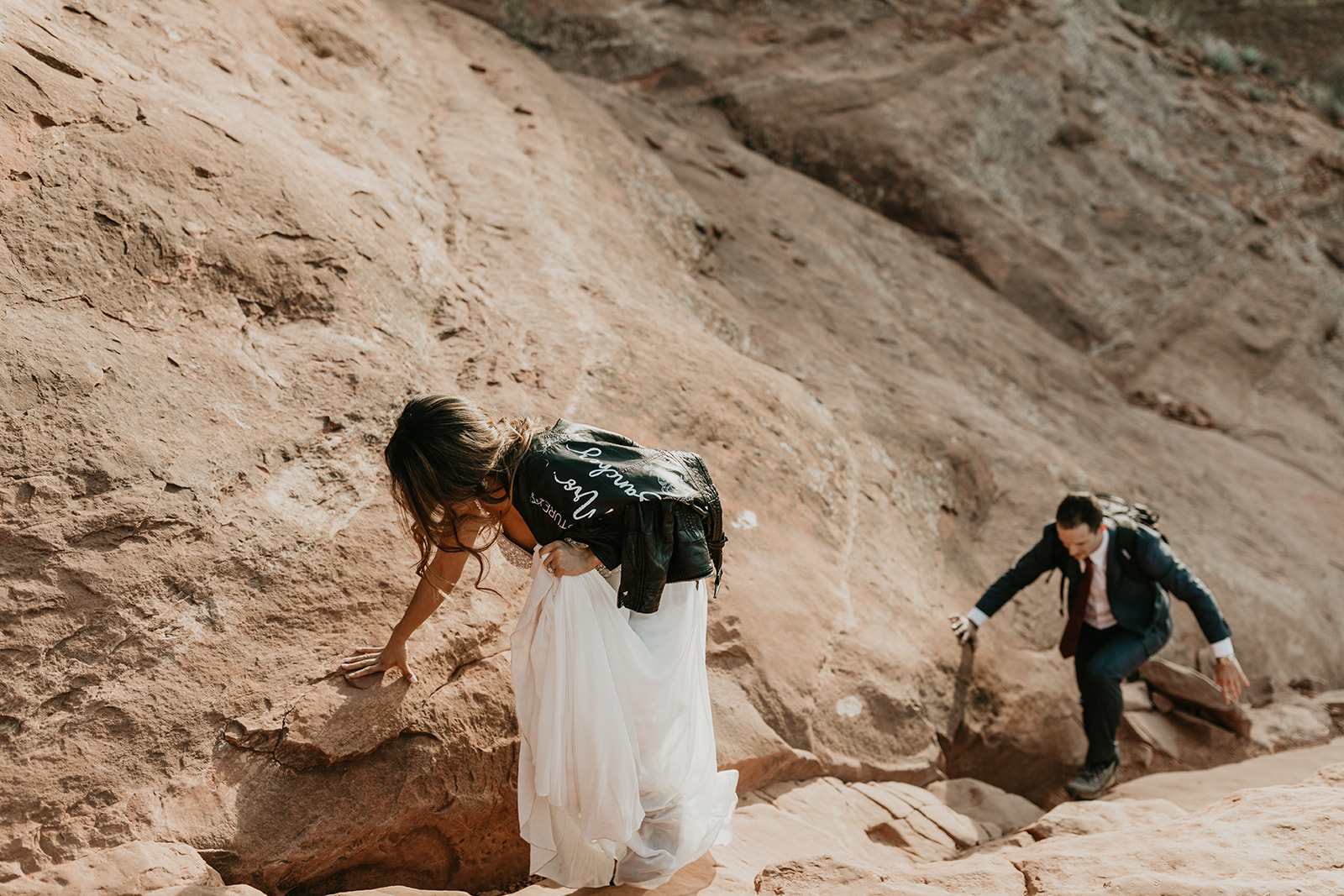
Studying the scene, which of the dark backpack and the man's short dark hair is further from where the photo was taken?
the dark backpack

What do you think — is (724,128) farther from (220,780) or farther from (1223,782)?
(220,780)

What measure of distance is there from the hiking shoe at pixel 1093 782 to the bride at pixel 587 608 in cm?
225

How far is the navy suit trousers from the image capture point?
415 centimetres

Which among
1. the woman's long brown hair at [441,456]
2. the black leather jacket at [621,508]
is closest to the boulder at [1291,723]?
the black leather jacket at [621,508]

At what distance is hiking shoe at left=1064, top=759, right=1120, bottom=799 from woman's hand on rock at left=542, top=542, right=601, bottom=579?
2.83 m

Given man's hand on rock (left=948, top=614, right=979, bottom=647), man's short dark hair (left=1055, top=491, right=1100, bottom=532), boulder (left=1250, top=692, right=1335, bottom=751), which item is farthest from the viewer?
boulder (left=1250, top=692, right=1335, bottom=751)

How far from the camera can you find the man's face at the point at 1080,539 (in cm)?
386

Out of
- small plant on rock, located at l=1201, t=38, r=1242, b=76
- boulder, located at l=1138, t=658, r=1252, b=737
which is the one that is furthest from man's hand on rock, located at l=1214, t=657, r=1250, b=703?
small plant on rock, located at l=1201, t=38, r=1242, b=76

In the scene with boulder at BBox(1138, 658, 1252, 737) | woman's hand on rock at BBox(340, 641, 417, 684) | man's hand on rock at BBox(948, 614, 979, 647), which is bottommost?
boulder at BBox(1138, 658, 1252, 737)

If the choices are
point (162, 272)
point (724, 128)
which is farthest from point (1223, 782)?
point (724, 128)

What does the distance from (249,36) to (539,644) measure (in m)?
3.32

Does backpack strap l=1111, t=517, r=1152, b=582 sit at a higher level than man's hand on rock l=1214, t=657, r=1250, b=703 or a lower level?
higher

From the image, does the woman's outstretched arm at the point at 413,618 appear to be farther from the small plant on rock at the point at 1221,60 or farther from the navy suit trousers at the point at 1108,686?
the small plant on rock at the point at 1221,60

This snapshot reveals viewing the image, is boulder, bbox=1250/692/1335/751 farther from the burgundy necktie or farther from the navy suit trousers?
the burgundy necktie
